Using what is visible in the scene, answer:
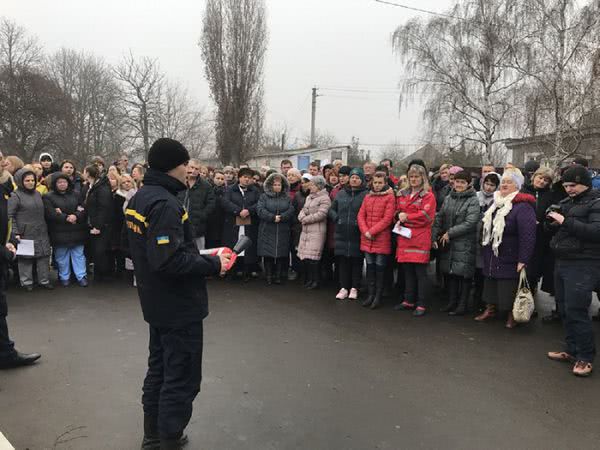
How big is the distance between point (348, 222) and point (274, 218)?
1.36 metres

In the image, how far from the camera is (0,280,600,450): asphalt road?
3.25 m

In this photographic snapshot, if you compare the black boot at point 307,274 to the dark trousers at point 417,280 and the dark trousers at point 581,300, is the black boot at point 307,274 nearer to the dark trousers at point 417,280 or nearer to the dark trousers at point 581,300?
the dark trousers at point 417,280

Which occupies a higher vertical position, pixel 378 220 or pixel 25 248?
pixel 378 220

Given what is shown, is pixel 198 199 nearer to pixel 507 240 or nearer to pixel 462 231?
pixel 462 231

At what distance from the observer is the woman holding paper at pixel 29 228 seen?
7000mm

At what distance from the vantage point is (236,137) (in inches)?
1069

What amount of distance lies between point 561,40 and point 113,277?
1819 cm

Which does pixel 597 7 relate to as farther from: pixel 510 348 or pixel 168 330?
pixel 168 330

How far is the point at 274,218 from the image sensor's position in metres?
7.49

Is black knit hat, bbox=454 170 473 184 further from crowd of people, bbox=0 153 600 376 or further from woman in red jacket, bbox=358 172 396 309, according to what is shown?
woman in red jacket, bbox=358 172 396 309

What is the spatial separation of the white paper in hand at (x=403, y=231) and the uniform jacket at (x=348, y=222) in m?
0.72

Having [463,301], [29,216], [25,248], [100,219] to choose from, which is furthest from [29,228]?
[463,301]

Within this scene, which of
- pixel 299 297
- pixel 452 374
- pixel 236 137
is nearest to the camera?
A: pixel 452 374

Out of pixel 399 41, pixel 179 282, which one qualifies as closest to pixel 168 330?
pixel 179 282
